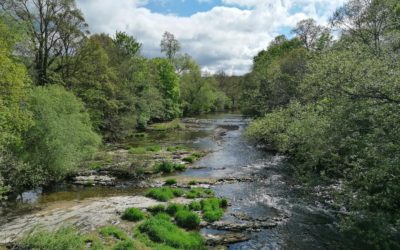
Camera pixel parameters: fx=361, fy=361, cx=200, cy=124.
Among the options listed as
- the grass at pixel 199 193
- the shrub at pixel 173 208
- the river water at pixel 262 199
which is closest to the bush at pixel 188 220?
the shrub at pixel 173 208

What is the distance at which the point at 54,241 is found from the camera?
14203 millimetres

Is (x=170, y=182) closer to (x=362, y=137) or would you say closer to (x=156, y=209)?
(x=156, y=209)

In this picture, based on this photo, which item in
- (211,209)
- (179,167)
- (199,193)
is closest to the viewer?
(211,209)

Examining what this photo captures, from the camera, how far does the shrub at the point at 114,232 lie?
53.4ft

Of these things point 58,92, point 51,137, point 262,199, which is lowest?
point 262,199

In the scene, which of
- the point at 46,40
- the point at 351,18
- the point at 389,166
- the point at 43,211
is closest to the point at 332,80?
the point at 389,166

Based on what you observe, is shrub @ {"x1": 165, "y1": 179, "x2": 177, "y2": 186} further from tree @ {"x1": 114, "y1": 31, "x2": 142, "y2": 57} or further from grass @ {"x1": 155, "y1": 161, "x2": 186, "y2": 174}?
tree @ {"x1": 114, "y1": 31, "x2": 142, "y2": 57}

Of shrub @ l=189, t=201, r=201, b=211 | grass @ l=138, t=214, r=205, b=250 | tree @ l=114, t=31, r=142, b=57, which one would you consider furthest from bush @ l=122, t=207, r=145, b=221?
tree @ l=114, t=31, r=142, b=57

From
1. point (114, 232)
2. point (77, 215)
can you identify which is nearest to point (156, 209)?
point (77, 215)

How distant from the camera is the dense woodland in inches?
498

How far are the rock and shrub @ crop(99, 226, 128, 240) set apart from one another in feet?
13.1

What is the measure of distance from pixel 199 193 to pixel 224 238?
7477 millimetres

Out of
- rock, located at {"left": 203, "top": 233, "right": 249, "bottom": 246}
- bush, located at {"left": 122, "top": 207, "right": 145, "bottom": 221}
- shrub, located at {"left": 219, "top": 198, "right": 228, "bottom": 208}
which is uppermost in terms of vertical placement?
bush, located at {"left": 122, "top": 207, "right": 145, "bottom": 221}

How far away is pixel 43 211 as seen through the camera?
20906 millimetres
